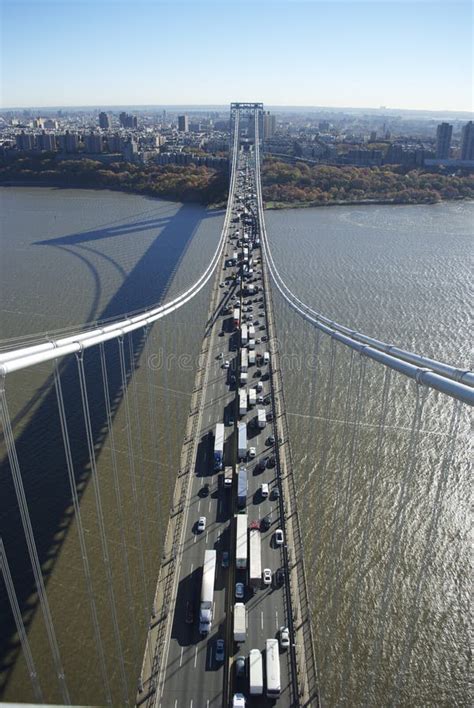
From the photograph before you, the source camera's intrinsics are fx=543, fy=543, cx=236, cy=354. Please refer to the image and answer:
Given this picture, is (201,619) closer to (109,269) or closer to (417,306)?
(417,306)

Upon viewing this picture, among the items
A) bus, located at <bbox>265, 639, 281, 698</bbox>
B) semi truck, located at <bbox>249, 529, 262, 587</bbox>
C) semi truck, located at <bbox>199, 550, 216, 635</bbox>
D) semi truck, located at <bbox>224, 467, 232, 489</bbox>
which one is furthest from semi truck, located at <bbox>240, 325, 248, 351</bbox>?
bus, located at <bbox>265, 639, 281, 698</bbox>

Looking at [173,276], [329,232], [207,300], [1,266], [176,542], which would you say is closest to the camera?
[176,542]

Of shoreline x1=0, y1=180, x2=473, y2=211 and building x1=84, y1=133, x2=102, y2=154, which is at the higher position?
building x1=84, y1=133, x2=102, y2=154

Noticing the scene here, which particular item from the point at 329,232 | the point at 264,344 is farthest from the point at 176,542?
the point at 329,232

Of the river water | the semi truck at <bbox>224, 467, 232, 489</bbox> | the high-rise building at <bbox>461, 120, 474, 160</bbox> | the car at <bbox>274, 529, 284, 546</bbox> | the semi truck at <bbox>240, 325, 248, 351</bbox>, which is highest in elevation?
the high-rise building at <bbox>461, 120, 474, 160</bbox>

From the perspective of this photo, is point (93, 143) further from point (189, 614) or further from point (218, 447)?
point (189, 614)

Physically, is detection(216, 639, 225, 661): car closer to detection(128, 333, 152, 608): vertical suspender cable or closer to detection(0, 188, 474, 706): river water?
detection(0, 188, 474, 706): river water

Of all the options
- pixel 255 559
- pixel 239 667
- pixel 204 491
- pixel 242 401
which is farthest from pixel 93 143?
pixel 239 667

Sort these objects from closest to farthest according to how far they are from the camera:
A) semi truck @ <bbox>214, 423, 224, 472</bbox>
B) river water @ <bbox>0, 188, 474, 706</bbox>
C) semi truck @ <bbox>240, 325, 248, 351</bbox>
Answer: river water @ <bbox>0, 188, 474, 706</bbox>
semi truck @ <bbox>214, 423, 224, 472</bbox>
semi truck @ <bbox>240, 325, 248, 351</bbox>
